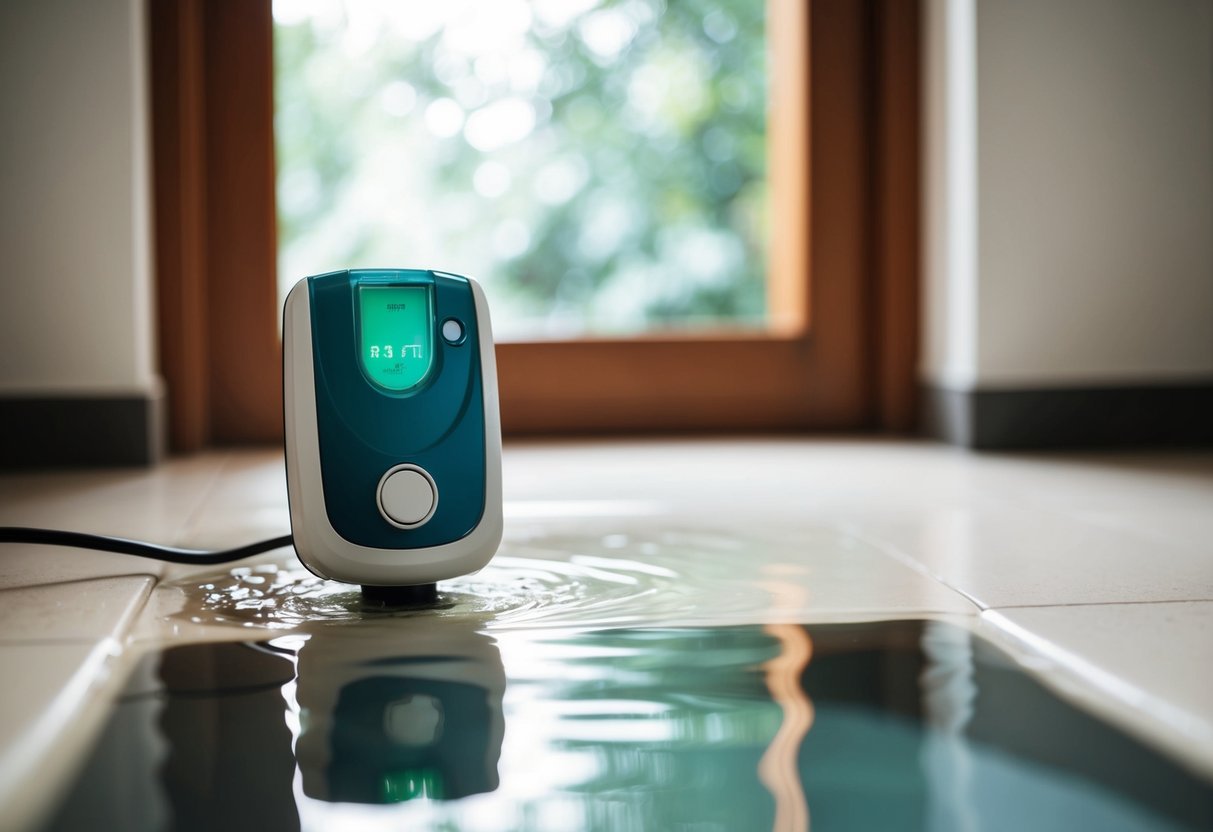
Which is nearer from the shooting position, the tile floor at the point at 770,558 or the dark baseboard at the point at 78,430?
the tile floor at the point at 770,558

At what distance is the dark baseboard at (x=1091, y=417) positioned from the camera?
5.97ft

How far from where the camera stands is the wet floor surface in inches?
18.5

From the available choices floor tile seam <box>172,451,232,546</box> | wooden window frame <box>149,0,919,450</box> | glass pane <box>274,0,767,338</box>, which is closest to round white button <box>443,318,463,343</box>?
floor tile seam <box>172,451,232,546</box>

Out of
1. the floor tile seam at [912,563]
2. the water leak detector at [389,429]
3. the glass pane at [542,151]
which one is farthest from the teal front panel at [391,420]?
the glass pane at [542,151]

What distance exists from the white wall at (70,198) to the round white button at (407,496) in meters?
1.05

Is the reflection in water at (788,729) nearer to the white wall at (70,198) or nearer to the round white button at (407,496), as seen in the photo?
the round white button at (407,496)

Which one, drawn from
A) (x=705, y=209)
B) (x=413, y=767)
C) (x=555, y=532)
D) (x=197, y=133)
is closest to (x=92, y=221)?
(x=197, y=133)

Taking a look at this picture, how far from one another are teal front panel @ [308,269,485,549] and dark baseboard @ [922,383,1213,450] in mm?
1187

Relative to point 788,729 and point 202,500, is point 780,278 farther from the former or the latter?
point 788,729

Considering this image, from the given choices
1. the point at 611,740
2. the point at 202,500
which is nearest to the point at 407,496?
the point at 611,740

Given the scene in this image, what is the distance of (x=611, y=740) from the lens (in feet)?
1.81

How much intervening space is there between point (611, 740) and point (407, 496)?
0.89 feet

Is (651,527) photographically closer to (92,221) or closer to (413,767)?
(413,767)

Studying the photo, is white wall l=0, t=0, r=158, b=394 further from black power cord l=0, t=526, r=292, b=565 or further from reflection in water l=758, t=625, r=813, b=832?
reflection in water l=758, t=625, r=813, b=832
